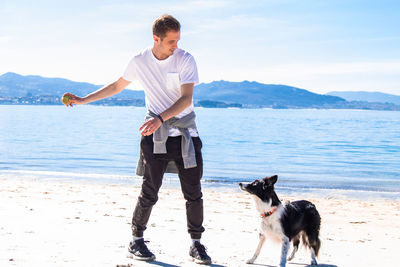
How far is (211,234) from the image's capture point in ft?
20.2

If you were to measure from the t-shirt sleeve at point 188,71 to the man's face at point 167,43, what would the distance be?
6.4 inches

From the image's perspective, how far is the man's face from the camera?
12.7 feet

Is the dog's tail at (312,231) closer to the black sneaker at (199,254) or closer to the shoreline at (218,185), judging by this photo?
the black sneaker at (199,254)

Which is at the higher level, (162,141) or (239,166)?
(162,141)

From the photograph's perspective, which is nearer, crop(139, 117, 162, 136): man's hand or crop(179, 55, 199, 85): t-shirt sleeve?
crop(139, 117, 162, 136): man's hand

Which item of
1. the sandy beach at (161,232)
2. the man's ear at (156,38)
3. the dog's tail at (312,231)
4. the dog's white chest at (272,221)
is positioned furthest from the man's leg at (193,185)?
the dog's tail at (312,231)

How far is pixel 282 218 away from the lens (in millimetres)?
4621

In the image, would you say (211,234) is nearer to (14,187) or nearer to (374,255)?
(374,255)

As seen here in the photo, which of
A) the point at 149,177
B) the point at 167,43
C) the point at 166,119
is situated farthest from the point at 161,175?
the point at 167,43

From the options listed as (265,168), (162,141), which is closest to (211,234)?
(162,141)

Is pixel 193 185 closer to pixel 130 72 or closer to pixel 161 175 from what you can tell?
pixel 161 175

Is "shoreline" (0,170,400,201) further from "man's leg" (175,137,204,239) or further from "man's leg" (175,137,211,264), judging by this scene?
"man's leg" (175,137,204,239)

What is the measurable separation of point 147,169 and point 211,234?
Result: 231cm

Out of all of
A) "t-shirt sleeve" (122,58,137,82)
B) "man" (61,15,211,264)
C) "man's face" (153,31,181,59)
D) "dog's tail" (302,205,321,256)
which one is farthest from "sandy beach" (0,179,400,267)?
"man's face" (153,31,181,59)
